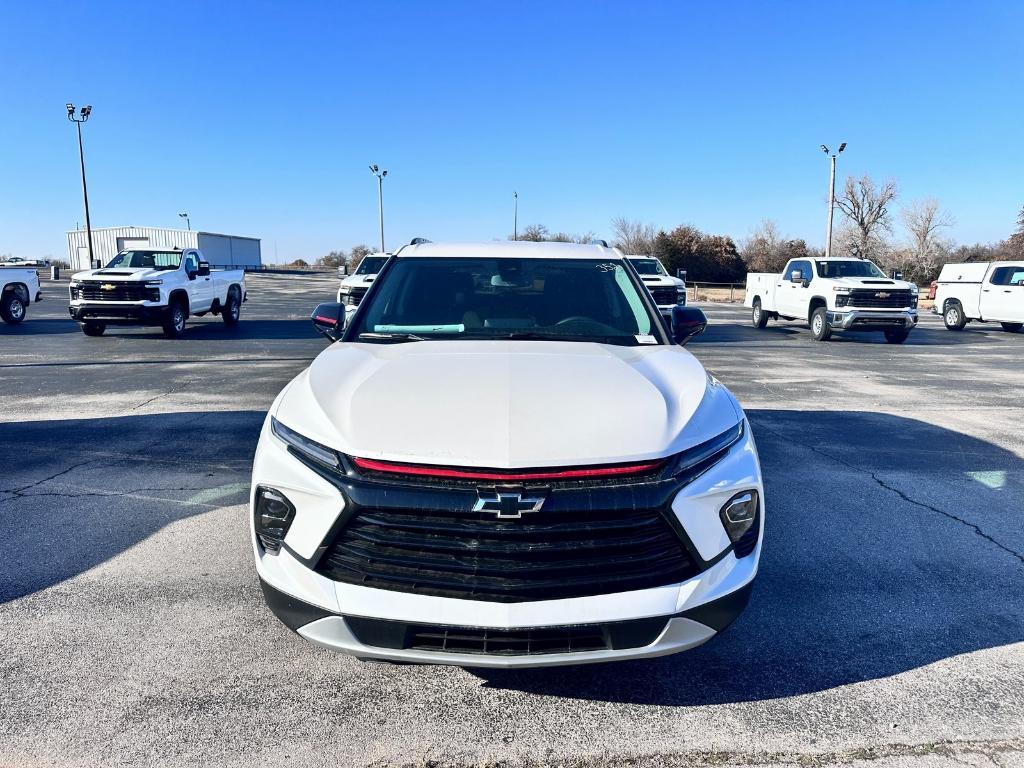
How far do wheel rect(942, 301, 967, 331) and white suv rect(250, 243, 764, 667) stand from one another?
21.2 m

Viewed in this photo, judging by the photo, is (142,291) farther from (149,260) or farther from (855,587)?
(855,587)

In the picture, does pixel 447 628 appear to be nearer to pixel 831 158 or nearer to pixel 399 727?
pixel 399 727

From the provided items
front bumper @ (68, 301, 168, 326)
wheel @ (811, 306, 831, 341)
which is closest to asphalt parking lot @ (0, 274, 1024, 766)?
front bumper @ (68, 301, 168, 326)

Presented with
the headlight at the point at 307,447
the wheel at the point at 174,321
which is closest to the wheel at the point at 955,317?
the wheel at the point at 174,321

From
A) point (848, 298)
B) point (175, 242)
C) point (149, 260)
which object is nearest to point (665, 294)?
point (848, 298)

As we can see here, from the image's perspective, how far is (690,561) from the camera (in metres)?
2.46

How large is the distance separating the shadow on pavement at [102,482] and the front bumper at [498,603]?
2037 millimetres

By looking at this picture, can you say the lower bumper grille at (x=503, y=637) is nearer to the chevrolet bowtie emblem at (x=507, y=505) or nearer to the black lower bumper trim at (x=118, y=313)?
the chevrolet bowtie emblem at (x=507, y=505)

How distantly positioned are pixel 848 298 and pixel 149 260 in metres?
15.6

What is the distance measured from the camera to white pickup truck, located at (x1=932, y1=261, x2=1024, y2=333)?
18891 millimetres

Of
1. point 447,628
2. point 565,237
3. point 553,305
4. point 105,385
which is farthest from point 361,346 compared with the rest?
point 565,237

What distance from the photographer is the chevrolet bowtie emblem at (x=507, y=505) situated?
2338 mm

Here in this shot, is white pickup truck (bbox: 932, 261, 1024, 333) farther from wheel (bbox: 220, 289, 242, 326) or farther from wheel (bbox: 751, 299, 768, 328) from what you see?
wheel (bbox: 220, 289, 242, 326)

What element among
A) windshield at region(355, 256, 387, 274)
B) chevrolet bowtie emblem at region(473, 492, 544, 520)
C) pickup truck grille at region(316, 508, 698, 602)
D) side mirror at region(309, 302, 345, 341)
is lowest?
pickup truck grille at region(316, 508, 698, 602)
